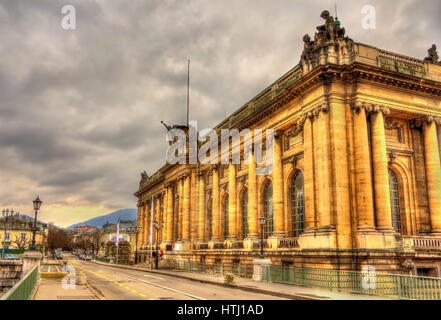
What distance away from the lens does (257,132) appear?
3531 centimetres

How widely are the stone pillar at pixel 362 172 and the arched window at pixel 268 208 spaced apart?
34.6ft

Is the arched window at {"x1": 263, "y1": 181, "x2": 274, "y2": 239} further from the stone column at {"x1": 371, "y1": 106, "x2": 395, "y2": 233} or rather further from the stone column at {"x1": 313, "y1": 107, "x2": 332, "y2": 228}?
the stone column at {"x1": 371, "y1": 106, "x2": 395, "y2": 233}

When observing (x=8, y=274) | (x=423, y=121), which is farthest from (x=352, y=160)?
(x=8, y=274)

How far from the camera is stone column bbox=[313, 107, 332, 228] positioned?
82.8 feet

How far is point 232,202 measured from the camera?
4022 centimetres

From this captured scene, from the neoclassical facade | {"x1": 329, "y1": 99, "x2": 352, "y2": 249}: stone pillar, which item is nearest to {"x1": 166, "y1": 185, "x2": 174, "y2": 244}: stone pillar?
the neoclassical facade

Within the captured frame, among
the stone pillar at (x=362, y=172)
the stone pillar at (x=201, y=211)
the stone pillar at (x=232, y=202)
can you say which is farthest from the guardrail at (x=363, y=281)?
the stone pillar at (x=201, y=211)

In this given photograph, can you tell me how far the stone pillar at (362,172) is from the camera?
80.4ft

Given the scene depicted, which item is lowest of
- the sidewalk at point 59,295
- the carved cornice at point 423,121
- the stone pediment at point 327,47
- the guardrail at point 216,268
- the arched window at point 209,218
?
the guardrail at point 216,268

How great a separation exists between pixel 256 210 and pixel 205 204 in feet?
44.7

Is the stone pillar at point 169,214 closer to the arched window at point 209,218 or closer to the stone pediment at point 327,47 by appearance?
the arched window at point 209,218
